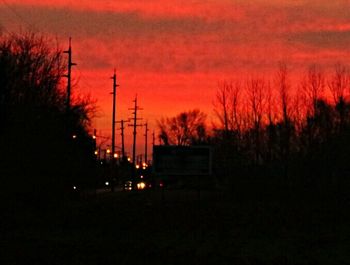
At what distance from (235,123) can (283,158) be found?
307 inches

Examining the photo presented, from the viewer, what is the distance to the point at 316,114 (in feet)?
246

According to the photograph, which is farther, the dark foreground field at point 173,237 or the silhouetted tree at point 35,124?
the silhouetted tree at point 35,124

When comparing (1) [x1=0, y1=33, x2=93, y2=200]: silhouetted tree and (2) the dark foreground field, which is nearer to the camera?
(2) the dark foreground field

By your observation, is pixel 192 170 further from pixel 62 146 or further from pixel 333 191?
pixel 62 146

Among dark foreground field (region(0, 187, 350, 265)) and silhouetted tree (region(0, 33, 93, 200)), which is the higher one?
silhouetted tree (region(0, 33, 93, 200))

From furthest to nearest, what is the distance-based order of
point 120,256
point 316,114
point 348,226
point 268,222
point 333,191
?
1. point 316,114
2. point 333,191
3. point 268,222
4. point 348,226
5. point 120,256

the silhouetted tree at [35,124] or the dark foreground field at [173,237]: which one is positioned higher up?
the silhouetted tree at [35,124]

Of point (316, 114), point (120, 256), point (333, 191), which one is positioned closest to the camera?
point (120, 256)

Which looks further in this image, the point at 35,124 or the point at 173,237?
the point at 35,124

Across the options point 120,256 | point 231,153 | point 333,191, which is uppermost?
point 231,153

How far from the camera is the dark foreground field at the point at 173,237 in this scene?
2086 cm

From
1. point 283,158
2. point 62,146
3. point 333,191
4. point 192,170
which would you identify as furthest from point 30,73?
point 283,158

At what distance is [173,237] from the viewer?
28.5 m

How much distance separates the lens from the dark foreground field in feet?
68.4
